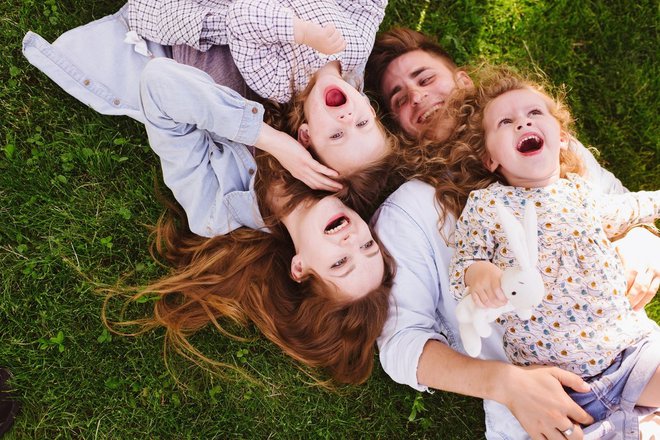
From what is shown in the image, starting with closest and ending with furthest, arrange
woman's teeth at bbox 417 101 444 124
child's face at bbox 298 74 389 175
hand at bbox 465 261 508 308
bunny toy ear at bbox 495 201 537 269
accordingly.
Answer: bunny toy ear at bbox 495 201 537 269
hand at bbox 465 261 508 308
child's face at bbox 298 74 389 175
woman's teeth at bbox 417 101 444 124

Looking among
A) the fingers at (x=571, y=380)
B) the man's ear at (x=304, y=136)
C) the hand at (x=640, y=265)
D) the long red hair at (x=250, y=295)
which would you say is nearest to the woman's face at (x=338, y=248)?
the long red hair at (x=250, y=295)

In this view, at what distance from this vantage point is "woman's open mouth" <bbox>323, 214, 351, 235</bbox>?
273cm

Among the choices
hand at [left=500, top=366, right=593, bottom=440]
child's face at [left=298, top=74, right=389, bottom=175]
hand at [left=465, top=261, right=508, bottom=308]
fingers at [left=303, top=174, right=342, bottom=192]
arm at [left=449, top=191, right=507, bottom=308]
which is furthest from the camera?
fingers at [left=303, top=174, right=342, bottom=192]

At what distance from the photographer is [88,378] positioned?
3189 mm

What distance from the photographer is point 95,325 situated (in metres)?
3.22

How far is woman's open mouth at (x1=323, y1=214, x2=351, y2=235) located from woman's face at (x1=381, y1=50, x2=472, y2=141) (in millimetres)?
712

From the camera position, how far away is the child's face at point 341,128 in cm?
270

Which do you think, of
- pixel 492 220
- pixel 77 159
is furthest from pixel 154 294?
pixel 492 220

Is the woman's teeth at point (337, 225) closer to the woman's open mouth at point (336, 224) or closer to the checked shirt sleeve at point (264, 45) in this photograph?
the woman's open mouth at point (336, 224)

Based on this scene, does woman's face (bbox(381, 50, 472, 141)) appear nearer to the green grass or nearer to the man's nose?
the man's nose

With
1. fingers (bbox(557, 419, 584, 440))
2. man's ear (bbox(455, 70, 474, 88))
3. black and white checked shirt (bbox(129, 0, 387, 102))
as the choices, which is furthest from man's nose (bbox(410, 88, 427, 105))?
fingers (bbox(557, 419, 584, 440))

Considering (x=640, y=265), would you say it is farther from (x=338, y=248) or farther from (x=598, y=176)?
(x=338, y=248)

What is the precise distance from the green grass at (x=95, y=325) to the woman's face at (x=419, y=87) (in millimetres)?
1375

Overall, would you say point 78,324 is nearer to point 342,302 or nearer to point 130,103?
point 130,103
